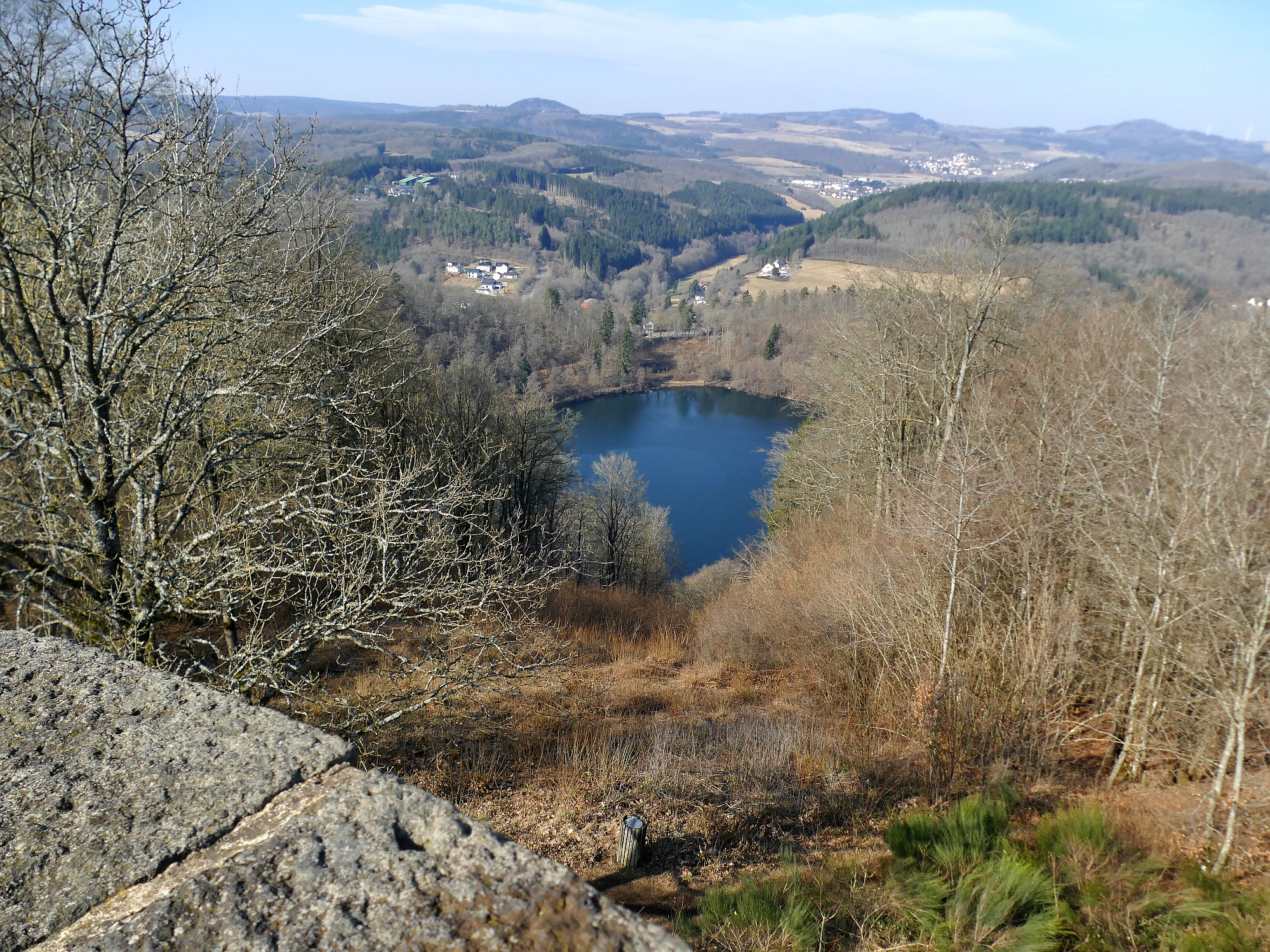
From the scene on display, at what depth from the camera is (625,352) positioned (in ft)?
222

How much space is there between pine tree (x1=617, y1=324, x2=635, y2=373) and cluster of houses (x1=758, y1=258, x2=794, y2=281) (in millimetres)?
46674

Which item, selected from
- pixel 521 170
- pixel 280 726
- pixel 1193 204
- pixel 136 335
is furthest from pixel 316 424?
pixel 521 170

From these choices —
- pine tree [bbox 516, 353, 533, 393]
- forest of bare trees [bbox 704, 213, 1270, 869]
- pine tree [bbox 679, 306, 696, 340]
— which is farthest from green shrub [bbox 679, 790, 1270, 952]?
pine tree [bbox 679, 306, 696, 340]

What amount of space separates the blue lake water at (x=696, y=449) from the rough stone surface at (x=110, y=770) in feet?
91.0

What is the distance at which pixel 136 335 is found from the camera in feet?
20.4

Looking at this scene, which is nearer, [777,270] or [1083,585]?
[1083,585]

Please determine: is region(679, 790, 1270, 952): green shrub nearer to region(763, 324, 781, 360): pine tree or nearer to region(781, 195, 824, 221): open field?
region(763, 324, 781, 360): pine tree

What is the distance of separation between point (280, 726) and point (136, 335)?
17.8 ft

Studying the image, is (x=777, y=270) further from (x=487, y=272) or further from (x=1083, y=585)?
(x=1083, y=585)

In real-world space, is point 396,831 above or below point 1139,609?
above

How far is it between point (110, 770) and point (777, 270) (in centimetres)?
11574

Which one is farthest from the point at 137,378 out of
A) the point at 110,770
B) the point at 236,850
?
the point at 236,850

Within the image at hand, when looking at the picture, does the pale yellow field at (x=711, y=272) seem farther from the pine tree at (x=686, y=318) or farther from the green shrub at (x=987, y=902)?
the green shrub at (x=987, y=902)

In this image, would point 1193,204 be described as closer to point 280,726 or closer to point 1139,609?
point 1139,609
